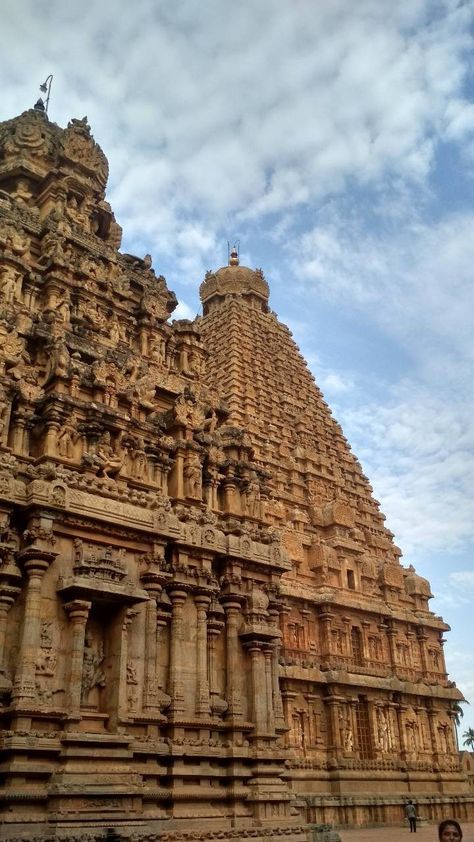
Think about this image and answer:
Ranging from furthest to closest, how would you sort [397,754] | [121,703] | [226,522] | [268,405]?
[268,405] < [397,754] < [226,522] < [121,703]

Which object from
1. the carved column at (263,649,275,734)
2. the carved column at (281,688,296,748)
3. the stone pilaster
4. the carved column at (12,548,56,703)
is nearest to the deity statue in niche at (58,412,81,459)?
the carved column at (12,548,56,703)

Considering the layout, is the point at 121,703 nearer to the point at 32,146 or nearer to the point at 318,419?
the point at 32,146

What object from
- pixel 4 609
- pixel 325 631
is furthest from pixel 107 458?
pixel 325 631

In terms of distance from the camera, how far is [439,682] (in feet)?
144

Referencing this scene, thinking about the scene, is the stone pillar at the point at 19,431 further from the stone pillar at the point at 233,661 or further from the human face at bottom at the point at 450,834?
the human face at bottom at the point at 450,834

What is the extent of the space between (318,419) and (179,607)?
33861 millimetres

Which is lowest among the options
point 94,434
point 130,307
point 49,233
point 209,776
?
point 209,776

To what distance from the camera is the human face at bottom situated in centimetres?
680

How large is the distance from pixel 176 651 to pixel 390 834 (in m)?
15.8

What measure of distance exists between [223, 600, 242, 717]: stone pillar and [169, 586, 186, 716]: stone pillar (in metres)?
1.79

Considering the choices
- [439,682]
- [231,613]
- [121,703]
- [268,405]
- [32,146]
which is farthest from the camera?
[268,405]

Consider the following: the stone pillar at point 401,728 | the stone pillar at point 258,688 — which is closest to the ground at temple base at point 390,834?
the stone pillar at point 401,728

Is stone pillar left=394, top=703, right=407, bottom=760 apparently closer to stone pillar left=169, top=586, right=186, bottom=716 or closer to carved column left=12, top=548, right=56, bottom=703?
stone pillar left=169, top=586, right=186, bottom=716

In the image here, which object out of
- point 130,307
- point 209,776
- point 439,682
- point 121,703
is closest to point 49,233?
point 130,307
